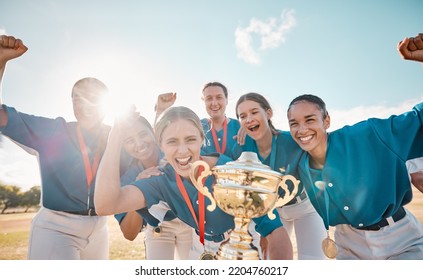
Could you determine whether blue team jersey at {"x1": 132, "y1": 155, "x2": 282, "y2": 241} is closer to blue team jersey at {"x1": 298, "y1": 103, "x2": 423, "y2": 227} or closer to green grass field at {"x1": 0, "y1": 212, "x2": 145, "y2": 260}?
blue team jersey at {"x1": 298, "y1": 103, "x2": 423, "y2": 227}

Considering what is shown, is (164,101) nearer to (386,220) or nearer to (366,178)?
(366,178)

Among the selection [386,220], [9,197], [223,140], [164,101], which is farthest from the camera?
[9,197]

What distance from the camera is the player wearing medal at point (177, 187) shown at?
1.40m

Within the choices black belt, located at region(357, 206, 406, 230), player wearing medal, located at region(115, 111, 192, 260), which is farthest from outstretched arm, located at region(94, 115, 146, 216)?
black belt, located at region(357, 206, 406, 230)

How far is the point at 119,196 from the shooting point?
1.47m

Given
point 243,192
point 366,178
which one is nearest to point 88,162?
point 243,192

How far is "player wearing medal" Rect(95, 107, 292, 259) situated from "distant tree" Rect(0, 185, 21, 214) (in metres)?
2.26

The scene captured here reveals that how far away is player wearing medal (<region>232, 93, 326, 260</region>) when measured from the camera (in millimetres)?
1991

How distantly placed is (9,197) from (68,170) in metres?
1.98

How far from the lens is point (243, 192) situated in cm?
115

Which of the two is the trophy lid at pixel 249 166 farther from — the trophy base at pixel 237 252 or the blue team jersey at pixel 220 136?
the blue team jersey at pixel 220 136

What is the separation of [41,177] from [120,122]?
1.11 metres
